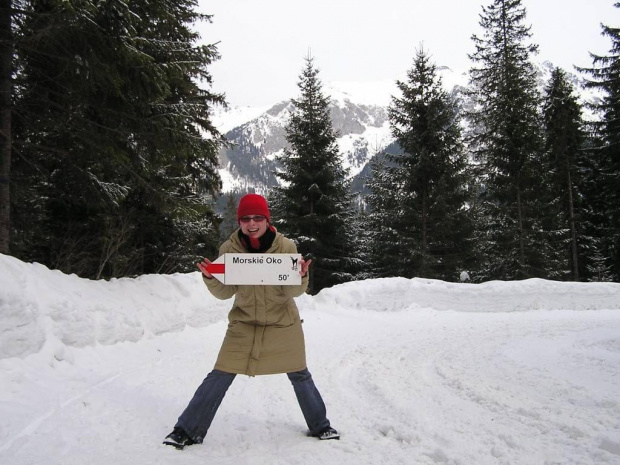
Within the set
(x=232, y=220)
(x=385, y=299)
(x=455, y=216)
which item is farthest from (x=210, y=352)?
(x=232, y=220)

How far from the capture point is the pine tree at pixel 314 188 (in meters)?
21.5

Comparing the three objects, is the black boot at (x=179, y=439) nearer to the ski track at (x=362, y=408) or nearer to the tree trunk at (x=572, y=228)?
the ski track at (x=362, y=408)

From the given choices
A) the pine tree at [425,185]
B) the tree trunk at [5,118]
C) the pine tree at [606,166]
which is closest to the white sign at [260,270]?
the tree trunk at [5,118]

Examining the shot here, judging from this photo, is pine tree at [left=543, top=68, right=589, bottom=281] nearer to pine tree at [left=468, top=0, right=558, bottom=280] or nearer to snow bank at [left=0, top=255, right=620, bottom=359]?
pine tree at [left=468, top=0, right=558, bottom=280]

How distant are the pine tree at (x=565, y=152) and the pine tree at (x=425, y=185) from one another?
25.0ft

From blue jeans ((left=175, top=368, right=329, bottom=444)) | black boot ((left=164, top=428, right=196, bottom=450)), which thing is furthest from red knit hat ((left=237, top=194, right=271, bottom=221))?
black boot ((left=164, top=428, right=196, bottom=450))

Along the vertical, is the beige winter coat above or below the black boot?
above

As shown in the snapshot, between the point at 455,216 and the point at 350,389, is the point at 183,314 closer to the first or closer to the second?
the point at 350,389

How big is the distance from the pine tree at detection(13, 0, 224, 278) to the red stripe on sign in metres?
4.20

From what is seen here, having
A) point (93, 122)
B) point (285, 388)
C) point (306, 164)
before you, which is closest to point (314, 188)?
point (306, 164)

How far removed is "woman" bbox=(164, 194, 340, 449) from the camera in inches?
127

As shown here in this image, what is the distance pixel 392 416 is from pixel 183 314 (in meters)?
6.43

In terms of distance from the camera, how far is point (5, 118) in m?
6.68

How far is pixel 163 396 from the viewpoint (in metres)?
4.35
